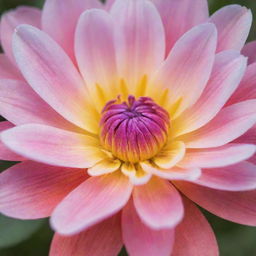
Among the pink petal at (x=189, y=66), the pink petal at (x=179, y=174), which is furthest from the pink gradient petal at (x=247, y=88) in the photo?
the pink petal at (x=179, y=174)

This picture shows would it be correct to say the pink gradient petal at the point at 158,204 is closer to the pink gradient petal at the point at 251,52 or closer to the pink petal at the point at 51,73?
the pink petal at the point at 51,73

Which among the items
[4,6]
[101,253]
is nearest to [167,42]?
[101,253]

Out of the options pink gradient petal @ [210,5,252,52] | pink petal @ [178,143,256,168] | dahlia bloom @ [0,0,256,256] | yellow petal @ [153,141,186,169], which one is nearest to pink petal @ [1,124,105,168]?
dahlia bloom @ [0,0,256,256]

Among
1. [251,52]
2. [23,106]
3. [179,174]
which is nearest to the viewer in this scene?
[179,174]

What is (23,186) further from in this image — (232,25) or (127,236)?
(232,25)

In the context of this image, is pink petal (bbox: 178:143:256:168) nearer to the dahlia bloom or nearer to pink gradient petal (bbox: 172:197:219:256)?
the dahlia bloom

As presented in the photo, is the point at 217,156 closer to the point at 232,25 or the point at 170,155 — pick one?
the point at 170,155

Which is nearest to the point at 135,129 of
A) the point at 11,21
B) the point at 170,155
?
the point at 170,155
